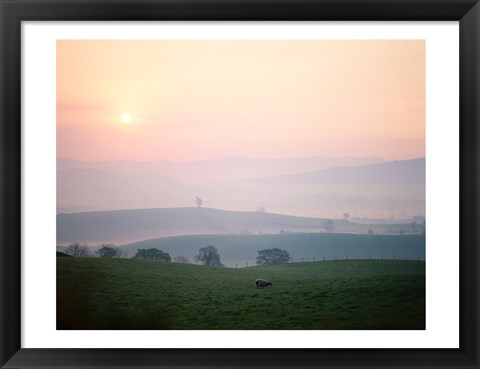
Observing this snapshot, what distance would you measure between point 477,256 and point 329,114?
116cm

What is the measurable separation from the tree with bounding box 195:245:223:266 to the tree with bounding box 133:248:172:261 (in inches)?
7.4

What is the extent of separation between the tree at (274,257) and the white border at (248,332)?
0.60m

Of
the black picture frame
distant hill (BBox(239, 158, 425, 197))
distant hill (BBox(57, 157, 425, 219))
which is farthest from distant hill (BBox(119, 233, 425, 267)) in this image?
the black picture frame

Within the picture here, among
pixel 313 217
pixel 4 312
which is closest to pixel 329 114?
pixel 313 217

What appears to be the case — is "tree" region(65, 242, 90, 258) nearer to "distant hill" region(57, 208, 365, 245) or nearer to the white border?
"distant hill" region(57, 208, 365, 245)

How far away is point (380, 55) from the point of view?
2.71m

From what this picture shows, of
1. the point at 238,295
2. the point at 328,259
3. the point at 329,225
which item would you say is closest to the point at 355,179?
the point at 329,225

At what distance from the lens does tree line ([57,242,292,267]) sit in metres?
2.81

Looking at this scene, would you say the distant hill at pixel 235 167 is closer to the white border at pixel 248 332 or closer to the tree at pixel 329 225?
the tree at pixel 329 225

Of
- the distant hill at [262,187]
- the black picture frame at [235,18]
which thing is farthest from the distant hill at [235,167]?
the black picture frame at [235,18]

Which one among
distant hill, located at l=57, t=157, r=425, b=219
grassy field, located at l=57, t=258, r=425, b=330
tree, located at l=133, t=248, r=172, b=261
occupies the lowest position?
grassy field, located at l=57, t=258, r=425, b=330

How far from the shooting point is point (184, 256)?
115 inches

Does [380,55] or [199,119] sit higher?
[380,55]

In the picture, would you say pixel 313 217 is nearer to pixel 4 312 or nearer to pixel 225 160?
pixel 225 160
